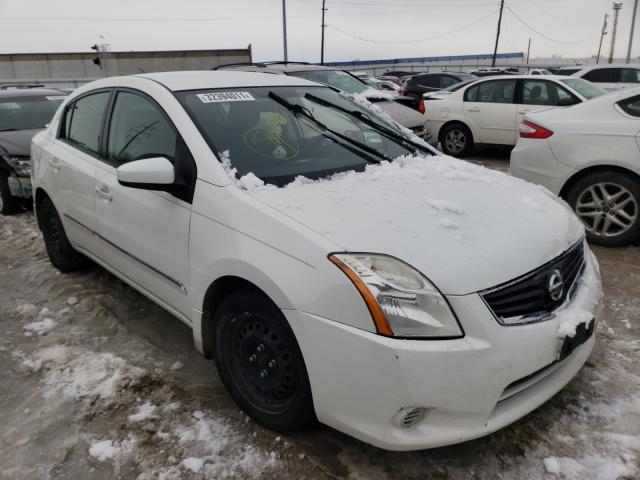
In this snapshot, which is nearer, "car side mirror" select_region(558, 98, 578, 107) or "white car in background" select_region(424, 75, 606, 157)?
"car side mirror" select_region(558, 98, 578, 107)

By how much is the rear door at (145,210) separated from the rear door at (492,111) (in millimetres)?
7271

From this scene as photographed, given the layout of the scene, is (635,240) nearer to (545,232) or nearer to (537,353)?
(545,232)

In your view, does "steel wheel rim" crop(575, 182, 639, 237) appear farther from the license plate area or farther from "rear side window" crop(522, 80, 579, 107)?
"rear side window" crop(522, 80, 579, 107)

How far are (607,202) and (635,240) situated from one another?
0.44 m

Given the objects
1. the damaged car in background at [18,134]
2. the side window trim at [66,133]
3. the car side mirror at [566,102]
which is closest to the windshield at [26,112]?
the damaged car in background at [18,134]

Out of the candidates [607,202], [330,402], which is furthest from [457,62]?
[330,402]

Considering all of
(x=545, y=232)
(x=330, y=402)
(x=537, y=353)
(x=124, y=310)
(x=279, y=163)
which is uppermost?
(x=279, y=163)

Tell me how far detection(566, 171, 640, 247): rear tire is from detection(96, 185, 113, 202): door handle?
394 cm

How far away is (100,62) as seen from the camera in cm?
2998

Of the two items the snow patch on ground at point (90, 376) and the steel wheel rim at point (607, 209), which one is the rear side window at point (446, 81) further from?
the snow patch on ground at point (90, 376)

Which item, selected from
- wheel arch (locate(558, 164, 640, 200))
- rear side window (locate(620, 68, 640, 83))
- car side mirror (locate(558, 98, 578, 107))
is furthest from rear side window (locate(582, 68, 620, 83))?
wheel arch (locate(558, 164, 640, 200))

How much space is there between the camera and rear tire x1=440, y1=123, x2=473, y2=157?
9.48 meters

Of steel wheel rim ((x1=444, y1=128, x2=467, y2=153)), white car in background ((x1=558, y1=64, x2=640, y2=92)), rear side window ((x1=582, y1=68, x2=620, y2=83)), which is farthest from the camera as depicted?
rear side window ((x1=582, y1=68, x2=620, y2=83))

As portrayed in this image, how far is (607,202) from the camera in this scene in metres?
4.59
